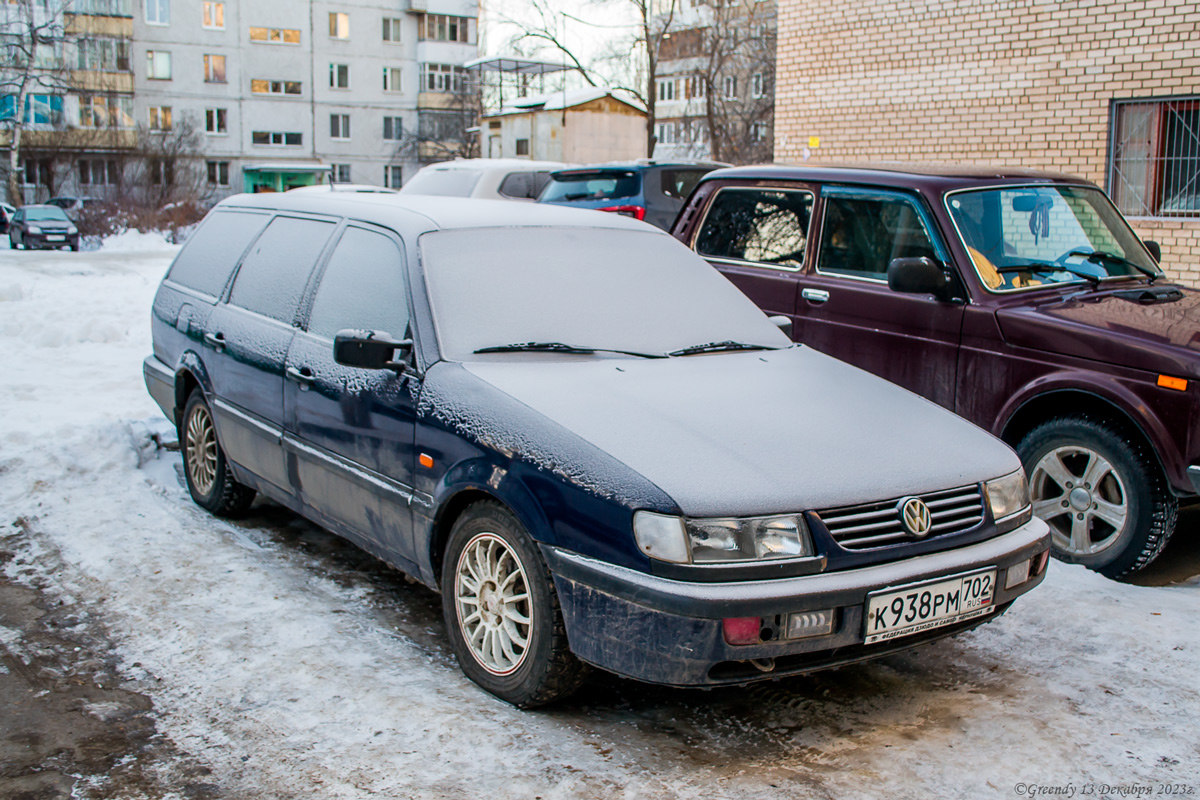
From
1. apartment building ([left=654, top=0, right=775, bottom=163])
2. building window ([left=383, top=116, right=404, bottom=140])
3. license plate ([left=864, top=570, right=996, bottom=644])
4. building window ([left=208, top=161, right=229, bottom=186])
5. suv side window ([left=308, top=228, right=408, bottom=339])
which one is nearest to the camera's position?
license plate ([left=864, top=570, right=996, bottom=644])

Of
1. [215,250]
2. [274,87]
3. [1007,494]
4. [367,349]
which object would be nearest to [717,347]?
[1007,494]

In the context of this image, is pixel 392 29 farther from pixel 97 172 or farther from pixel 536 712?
pixel 536 712

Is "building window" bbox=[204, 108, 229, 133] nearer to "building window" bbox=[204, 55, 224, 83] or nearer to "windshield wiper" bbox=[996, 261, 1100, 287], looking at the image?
"building window" bbox=[204, 55, 224, 83]

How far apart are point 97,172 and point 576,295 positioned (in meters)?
57.7

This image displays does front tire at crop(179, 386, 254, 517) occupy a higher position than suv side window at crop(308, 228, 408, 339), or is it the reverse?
suv side window at crop(308, 228, 408, 339)

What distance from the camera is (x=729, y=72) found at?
178 feet

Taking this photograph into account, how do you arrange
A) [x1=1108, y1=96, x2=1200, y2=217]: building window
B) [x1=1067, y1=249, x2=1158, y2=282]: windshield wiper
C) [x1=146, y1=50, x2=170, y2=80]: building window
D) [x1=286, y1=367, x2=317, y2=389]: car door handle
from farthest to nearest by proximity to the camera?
[x1=146, y1=50, x2=170, y2=80]: building window < [x1=1108, y1=96, x2=1200, y2=217]: building window < [x1=1067, y1=249, x2=1158, y2=282]: windshield wiper < [x1=286, y1=367, x2=317, y2=389]: car door handle

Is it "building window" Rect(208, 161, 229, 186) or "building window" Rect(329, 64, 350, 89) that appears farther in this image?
"building window" Rect(329, 64, 350, 89)

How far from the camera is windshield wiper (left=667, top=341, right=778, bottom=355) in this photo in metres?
4.37

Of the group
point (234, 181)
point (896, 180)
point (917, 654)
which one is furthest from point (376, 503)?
point (234, 181)

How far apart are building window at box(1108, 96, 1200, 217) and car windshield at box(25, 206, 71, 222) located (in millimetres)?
29864

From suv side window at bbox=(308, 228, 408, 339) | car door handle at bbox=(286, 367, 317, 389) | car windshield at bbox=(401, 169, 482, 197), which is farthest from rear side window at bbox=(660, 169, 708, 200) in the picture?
car door handle at bbox=(286, 367, 317, 389)

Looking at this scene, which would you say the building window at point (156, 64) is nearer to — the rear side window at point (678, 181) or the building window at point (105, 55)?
the building window at point (105, 55)

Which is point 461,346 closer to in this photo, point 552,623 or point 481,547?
point 481,547
